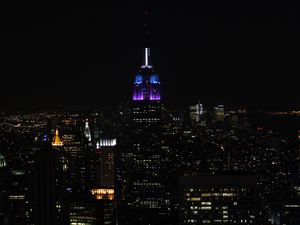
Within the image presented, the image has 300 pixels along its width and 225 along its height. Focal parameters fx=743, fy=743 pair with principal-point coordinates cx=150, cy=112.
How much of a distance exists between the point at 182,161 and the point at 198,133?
71.1 inches

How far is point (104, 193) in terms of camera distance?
28812 mm

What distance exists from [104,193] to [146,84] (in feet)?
20.2

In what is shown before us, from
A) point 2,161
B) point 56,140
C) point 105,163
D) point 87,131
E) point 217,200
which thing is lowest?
point 217,200

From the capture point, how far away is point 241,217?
22.0 m

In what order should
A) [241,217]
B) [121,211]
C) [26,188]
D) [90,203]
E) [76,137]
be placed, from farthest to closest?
1. [76,137]
2. [121,211]
3. [90,203]
4. [241,217]
5. [26,188]

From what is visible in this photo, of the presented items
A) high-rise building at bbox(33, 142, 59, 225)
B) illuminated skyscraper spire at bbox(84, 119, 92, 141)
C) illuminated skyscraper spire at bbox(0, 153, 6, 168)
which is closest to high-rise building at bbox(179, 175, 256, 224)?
high-rise building at bbox(33, 142, 59, 225)

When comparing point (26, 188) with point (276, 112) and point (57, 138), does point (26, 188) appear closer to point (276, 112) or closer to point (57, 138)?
point (57, 138)

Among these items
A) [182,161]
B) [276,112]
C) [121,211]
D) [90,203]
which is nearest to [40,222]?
[90,203]

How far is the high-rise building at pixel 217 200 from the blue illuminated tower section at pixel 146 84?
10204mm

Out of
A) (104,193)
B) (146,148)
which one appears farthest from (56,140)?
(146,148)

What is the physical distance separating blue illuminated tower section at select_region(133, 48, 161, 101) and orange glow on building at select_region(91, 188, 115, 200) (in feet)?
17.7

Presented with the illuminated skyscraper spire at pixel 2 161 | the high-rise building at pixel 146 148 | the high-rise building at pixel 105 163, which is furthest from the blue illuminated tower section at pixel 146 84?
the illuminated skyscraper spire at pixel 2 161

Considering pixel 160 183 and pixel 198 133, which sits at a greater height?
pixel 198 133

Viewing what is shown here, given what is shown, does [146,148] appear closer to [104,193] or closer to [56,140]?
[104,193]
